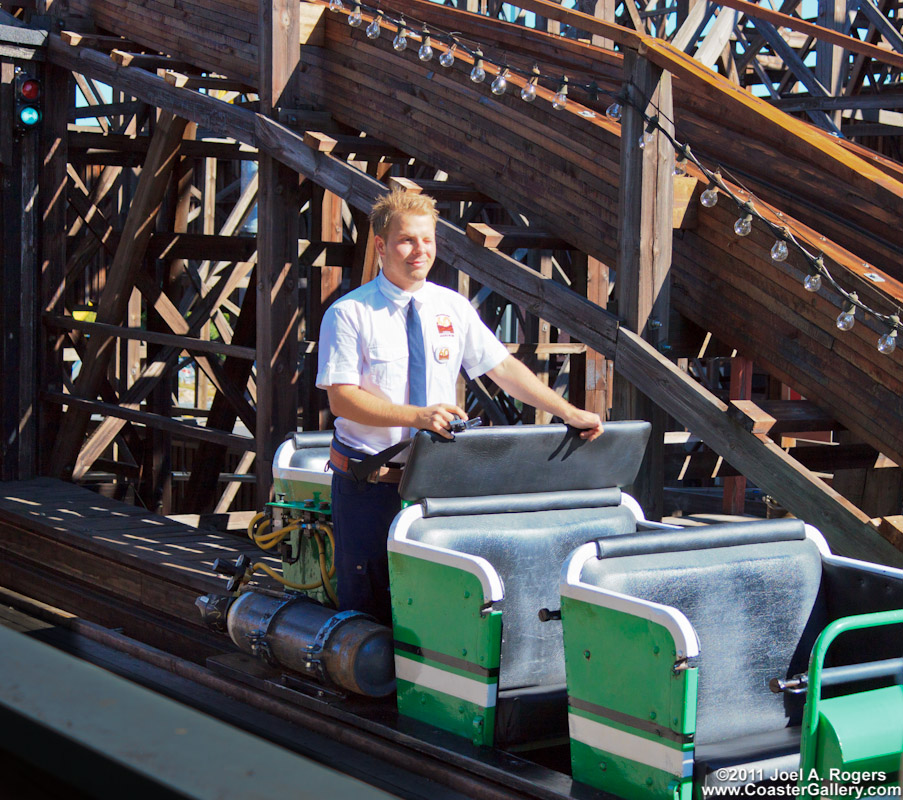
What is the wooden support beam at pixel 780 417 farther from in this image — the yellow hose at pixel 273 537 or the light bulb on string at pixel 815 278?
the yellow hose at pixel 273 537

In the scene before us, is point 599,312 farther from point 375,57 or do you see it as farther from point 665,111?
point 375,57

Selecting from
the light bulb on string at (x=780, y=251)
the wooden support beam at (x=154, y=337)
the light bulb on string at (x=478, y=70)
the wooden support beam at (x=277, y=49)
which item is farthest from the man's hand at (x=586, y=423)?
the wooden support beam at (x=277, y=49)

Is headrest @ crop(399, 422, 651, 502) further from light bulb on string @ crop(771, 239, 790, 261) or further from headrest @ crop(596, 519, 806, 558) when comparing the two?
light bulb on string @ crop(771, 239, 790, 261)

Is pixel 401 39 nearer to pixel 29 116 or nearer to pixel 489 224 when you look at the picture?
pixel 489 224

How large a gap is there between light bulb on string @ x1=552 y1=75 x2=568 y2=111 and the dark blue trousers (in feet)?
7.25

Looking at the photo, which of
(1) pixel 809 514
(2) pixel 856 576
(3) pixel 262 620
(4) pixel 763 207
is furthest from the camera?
(4) pixel 763 207

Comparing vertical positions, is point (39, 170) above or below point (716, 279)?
above

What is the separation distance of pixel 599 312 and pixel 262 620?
6.09 feet

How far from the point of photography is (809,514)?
420 cm

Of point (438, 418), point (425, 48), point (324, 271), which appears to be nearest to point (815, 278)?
point (438, 418)

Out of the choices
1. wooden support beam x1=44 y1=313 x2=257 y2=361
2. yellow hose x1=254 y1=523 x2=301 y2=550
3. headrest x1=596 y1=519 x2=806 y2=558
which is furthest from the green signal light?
headrest x1=596 y1=519 x2=806 y2=558

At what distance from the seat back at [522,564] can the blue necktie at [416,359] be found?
1.24ft

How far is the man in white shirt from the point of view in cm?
339

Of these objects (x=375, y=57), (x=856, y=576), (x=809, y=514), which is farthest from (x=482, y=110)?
(x=856, y=576)
